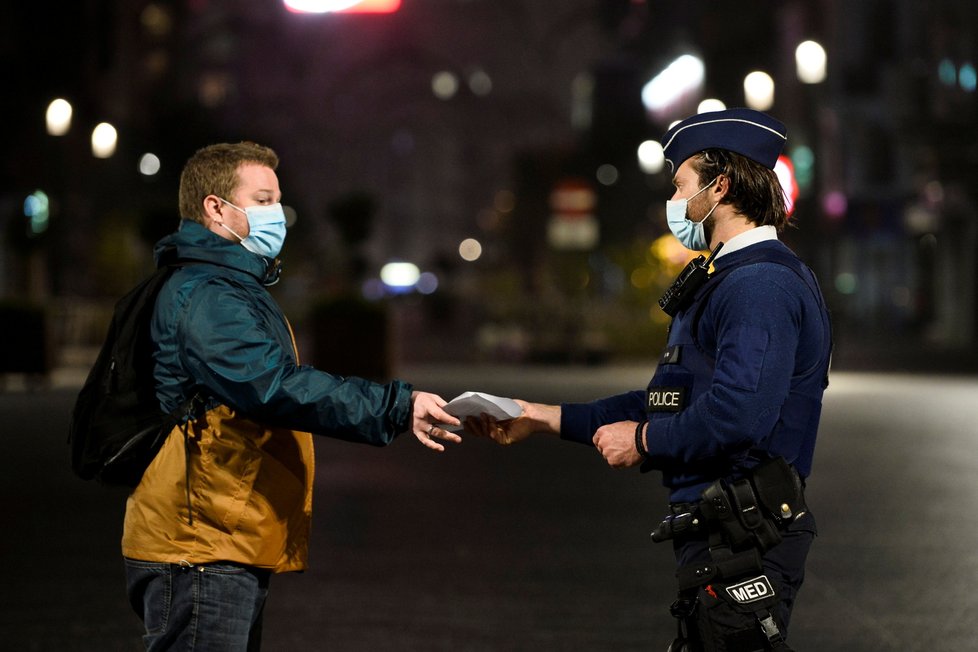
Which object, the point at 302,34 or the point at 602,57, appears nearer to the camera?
the point at 602,57

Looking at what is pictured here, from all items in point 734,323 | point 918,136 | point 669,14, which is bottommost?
point 734,323

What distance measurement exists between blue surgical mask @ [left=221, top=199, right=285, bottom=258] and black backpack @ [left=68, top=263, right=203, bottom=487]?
0.34m

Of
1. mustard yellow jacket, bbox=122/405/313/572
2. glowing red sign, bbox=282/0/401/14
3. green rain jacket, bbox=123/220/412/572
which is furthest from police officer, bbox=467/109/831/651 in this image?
glowing red sign, bbox=282/0/401/14

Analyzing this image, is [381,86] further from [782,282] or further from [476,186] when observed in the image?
[782,282]

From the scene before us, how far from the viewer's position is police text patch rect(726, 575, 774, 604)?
3758mm

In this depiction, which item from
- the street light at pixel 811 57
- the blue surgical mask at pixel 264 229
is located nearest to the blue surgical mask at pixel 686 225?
the blue surgical mask at pixel 264 229

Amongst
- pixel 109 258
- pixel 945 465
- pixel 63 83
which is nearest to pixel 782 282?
pixel 945 465

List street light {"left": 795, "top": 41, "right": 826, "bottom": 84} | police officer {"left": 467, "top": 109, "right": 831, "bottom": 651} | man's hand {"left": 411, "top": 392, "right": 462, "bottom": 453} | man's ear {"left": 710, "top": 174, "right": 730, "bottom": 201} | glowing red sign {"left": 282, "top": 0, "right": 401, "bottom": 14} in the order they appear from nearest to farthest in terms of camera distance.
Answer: police officer {"left": 467, "top": 109, "right": 831, "bottom": 651}, man's ear {"left": 710, "top": 174, "right": 730, "bottom": 201}, man's hand {"left": 411, "top": 392, "right": 462, "bottom": 453}, street light {"left": 795, "top": 41, "right": 826, "bottom": 84}, glowing red sign {"left": 282, "top": 0, "right": 401, "bottom": 14}

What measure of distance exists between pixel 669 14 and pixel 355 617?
299 ft

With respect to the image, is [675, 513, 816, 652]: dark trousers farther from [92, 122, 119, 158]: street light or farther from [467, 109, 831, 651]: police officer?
[92, 122, 119, 158]: street light

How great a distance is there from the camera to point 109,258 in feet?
130

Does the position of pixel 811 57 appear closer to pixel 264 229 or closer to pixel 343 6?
pixel 343 6

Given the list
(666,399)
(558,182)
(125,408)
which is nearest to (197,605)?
(125,408)

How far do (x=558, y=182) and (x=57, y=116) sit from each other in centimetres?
4150
